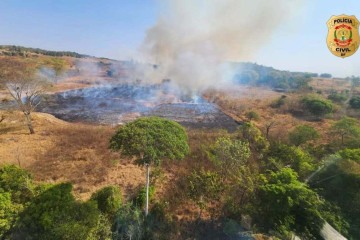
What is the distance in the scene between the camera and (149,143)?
30.3 ft

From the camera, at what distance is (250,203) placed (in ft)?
34.6

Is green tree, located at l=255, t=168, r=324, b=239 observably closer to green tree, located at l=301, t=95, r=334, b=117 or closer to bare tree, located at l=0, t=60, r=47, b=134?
bare tree, located at l=0, t=60, r=47, b=134

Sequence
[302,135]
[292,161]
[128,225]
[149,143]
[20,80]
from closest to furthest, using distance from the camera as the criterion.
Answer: [128,225], [149,143], [292,161], [302,135], [20,80]

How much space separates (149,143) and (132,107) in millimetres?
22171

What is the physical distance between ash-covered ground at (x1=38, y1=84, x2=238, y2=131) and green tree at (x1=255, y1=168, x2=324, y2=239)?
49.4ft

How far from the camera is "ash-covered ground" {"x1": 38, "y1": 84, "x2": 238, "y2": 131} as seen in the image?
26305 mm

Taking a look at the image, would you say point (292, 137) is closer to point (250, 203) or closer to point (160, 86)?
point (250, 203)

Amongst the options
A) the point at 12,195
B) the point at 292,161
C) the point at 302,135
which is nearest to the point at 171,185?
the point at 292,161

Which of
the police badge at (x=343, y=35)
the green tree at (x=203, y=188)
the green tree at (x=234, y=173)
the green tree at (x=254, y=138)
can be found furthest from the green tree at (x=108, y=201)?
the police badge at (x=343, y=35)

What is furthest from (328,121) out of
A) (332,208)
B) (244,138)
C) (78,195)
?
(78,195)

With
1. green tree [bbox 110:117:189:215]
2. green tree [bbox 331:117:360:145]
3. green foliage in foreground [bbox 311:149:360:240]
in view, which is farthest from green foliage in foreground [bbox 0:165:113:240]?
green tree [bbox 331:117:360:145]

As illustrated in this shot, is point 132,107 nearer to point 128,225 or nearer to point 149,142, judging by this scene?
point 149,142

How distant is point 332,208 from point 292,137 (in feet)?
25.5

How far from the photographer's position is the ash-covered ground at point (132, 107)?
26305 millimetres
